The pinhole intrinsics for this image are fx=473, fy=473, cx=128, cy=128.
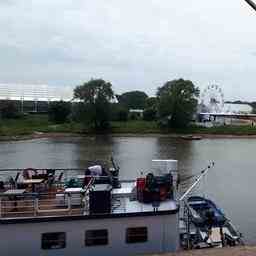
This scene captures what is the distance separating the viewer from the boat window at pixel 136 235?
12102mm

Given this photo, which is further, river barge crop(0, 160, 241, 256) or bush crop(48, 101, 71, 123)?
bush crop(48, 101, 71, 123)

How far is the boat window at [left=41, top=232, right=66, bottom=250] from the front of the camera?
1182 cm

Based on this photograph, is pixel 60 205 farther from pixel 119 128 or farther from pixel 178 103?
pixel 178 103

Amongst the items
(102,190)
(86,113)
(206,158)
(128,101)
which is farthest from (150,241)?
(128,101)

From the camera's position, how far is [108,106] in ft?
296

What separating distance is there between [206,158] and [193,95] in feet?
152

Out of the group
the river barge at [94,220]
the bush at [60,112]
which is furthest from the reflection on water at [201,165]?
the bush at [60,112]

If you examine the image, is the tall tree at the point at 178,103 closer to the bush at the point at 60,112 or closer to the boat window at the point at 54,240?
the bush at the point at 60,112

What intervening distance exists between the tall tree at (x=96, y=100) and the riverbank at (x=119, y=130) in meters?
2.02

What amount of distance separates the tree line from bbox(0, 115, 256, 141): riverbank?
68.5 inches

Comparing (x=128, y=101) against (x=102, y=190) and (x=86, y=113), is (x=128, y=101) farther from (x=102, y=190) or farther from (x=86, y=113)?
(x=102, y=190)

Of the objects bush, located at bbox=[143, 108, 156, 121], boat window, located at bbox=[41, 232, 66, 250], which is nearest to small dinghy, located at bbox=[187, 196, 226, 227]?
boat window, located at bbox=[41, 232, 66, 250]

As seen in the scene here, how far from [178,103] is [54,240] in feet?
268

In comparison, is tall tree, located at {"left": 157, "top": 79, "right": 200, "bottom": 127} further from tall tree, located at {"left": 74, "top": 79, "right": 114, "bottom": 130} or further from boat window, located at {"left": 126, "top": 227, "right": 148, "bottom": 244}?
boat window, located at {"left": 126, "top": 227, "right": 148, "bottom": 244}
